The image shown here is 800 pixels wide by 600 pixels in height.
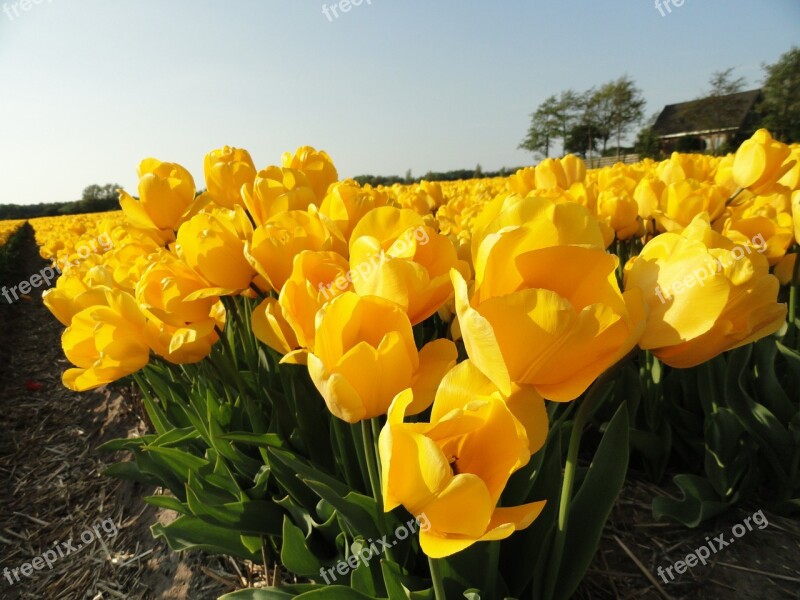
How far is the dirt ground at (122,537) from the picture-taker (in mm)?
1442

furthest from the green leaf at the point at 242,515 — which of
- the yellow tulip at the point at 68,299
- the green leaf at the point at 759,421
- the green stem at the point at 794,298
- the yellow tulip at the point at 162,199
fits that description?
the green stem at the point at 794,298

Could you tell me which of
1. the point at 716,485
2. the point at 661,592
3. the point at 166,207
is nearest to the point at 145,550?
the point at 166,207

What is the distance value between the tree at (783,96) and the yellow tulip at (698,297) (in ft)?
128

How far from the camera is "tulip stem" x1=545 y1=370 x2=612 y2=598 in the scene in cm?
74

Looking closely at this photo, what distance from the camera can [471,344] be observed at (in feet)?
1.97

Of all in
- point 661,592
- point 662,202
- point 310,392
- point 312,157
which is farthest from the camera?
point 662,202

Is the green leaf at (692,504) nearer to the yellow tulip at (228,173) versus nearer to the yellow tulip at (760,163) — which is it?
the yellow tulip at (760,163)

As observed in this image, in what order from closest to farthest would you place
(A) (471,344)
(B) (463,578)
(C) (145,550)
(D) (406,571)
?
(A) (471,344) < (B) (463,578) < (D) (406,571) < (C) (145,550)

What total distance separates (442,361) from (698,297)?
370 millimetres

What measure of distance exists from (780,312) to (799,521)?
1238 mm

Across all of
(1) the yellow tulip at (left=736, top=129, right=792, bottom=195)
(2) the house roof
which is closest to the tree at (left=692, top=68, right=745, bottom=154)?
(2) the house roof

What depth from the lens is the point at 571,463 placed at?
82 cm

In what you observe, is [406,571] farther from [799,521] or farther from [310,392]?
[799,521]

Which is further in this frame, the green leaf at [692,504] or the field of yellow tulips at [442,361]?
the green leaf at [692,504]
